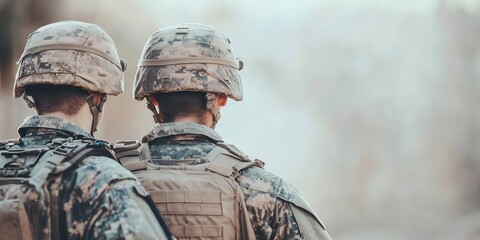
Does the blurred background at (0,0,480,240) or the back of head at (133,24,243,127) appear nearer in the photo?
the back of head at (133,24,243,127)

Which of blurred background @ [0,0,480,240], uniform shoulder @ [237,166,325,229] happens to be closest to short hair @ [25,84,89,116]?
uniform shoulder @ [237,166,325,229]

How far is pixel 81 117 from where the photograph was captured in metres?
4.66

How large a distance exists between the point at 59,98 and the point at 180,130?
75cm

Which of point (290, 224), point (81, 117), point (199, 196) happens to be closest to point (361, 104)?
point (290, 224)

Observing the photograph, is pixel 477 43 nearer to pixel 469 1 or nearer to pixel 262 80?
pixel 469 1

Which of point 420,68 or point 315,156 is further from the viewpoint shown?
point 420,68

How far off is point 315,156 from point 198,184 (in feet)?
62.7

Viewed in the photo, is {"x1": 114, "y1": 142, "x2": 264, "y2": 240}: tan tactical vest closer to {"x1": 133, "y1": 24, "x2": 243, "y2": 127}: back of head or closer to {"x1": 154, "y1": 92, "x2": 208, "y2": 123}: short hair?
{"x1": 154, "y1": 92, "x2": 208, "y2": 123}: short hair

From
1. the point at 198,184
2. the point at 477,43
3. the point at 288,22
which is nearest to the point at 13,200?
the point at 198,184

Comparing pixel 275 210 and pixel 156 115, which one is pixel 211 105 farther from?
pixel 275 210

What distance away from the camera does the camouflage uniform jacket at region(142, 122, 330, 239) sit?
5.01m

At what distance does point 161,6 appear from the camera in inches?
907

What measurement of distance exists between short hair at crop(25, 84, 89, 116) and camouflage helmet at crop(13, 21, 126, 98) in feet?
0.15

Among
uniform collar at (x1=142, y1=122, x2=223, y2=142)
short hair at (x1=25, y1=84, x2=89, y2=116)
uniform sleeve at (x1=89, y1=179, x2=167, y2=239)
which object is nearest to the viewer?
uniform sleeve at (x1=89, y1=179, x2=167, y2=239)
